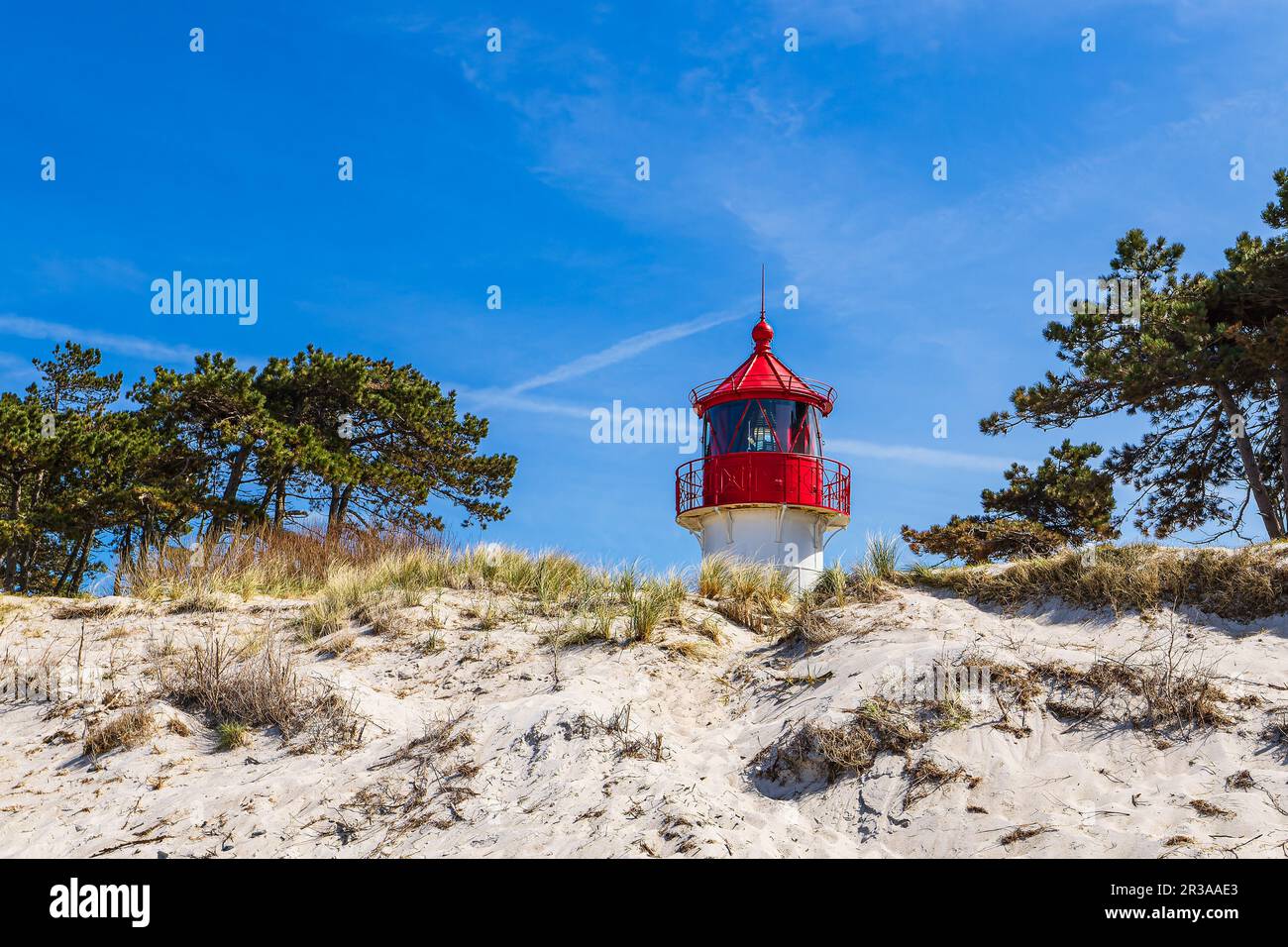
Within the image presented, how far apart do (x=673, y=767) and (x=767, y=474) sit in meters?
12.6

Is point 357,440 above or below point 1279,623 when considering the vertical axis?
above

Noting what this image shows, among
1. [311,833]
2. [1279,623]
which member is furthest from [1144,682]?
[311,833]

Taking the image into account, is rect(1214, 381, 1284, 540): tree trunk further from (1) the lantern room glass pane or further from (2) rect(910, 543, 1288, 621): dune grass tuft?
(2) rect(910, 543, 1288, 621): dune grass tuft

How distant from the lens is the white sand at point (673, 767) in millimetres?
7215

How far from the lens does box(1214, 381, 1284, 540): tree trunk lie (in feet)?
67.7

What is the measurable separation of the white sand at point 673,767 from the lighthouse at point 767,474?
28.9 feet

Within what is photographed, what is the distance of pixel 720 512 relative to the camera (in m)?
21.1

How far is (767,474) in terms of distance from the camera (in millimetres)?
20734

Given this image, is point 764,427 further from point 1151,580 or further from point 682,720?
point 682,720

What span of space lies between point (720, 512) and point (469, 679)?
1082 centimetres

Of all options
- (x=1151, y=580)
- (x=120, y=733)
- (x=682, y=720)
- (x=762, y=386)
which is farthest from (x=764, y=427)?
(x=120, y=733)

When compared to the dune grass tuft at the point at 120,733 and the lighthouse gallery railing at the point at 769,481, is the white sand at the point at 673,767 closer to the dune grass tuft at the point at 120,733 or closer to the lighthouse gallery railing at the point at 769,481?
the dune grass tuft at the point at 120,733
